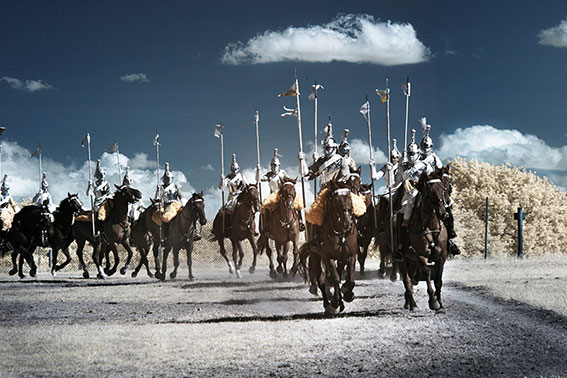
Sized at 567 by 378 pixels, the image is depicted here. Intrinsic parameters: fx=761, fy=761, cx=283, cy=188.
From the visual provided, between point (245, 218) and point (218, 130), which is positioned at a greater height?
point (218, 130)

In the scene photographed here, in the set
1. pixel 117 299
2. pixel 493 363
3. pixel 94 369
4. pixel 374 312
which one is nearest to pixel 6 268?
pixel 117 299

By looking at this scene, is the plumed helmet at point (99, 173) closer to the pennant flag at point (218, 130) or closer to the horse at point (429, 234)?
the pennant flag at point (218, 130)

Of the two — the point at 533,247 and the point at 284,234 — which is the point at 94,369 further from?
the point at 533,247

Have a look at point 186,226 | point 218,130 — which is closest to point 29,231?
point 186,226

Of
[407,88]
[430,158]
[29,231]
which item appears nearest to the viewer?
[430,158]

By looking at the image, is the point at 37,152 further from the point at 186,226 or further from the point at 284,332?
the point at 284,332

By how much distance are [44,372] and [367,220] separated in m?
16.2

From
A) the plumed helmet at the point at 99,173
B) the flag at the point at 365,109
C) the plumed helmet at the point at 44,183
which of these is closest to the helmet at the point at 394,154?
the flag at the point at 365,109

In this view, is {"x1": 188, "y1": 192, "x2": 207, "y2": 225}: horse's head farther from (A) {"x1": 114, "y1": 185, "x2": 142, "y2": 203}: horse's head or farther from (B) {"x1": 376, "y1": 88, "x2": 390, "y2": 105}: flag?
(B) {"x1": 376, "y1": 88, "x2": 390, "y2": 105}: flag

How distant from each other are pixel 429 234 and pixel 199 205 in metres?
12.7

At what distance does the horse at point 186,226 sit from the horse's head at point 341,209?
37.9 ft

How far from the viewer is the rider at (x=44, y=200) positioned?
31312 mm

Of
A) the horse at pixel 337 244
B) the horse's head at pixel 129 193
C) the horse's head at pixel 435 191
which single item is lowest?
the horse at pixel 337 244

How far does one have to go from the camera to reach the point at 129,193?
89.3ft
